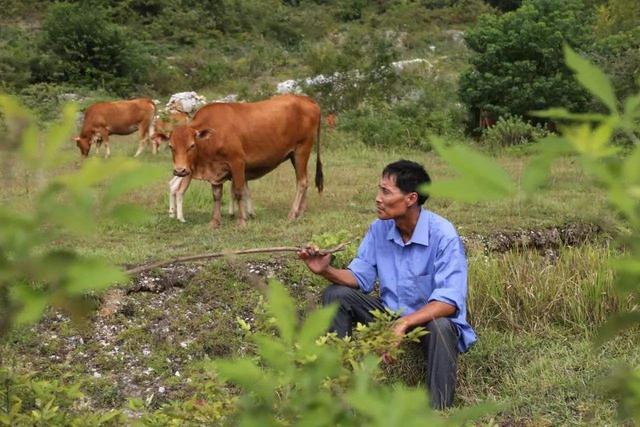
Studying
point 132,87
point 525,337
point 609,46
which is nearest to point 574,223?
point 525,337

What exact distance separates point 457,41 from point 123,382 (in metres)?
22.0

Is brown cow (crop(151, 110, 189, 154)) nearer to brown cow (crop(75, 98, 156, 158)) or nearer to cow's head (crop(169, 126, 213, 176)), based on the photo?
brown cow (crop(75, 98, 156, 158))

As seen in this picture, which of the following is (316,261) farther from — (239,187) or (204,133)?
(204,133)

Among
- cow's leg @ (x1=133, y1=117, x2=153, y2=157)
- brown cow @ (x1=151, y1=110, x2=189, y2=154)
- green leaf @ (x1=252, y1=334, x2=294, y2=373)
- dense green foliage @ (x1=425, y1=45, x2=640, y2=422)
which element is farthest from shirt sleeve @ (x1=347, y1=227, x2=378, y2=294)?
cow's leg @ (x1=133, y1=117, x2=153, y2=157)

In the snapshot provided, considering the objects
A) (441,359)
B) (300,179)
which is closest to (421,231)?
(441,359)

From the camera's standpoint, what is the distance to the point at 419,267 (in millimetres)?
4113

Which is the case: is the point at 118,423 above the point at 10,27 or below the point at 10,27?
above

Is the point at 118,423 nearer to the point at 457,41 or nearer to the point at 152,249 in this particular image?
the point at 152,249

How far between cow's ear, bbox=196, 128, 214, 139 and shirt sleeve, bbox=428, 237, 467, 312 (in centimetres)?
377

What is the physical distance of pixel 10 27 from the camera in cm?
2238

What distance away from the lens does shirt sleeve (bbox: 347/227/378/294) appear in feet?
13.9

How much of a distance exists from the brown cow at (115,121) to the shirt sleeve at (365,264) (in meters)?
8.19

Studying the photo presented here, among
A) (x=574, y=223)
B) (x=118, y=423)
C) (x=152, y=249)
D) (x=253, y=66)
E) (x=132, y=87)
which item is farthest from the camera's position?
(x=253, y=66)

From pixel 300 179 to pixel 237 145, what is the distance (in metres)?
0.66
